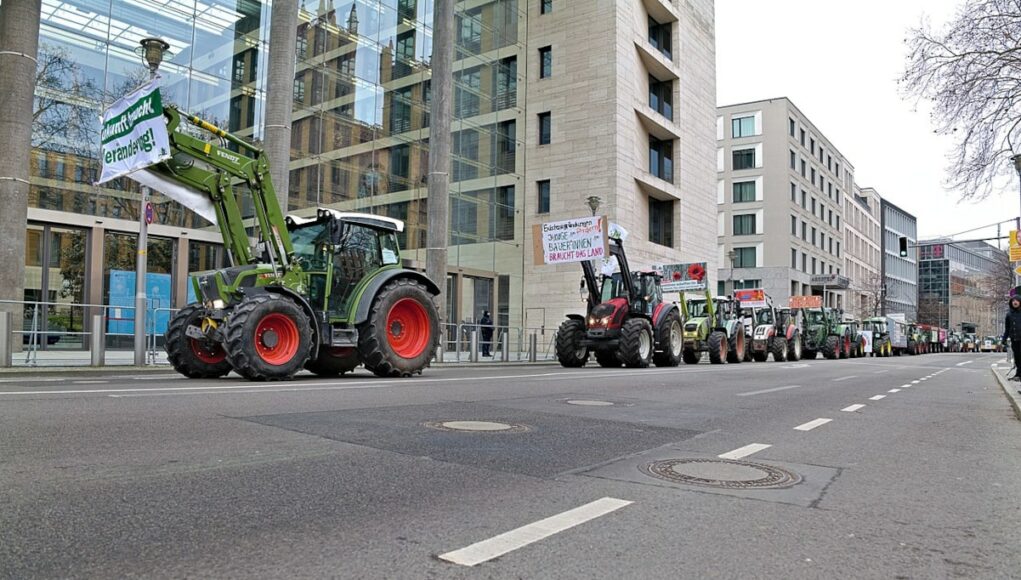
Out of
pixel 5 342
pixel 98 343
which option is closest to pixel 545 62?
pixel 98 343

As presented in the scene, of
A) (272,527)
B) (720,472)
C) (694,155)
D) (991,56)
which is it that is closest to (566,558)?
(272,527)

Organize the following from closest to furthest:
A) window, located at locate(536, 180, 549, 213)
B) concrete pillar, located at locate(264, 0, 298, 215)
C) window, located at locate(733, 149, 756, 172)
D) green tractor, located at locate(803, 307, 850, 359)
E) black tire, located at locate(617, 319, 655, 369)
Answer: concrete pillar, located at locate(264, 0, 298, 215) < black tire, located at locate(617, 319, 655, 369) < window, located at locate(536, 180, 549, 213) < green tractor, located at locate(803, 307, 850, 359) < window, located at locate(733, 149, 756, 172)

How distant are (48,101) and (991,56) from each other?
971 inches

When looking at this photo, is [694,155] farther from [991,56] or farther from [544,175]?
[991,56]

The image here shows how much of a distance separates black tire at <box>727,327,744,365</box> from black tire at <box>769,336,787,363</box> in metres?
4.15

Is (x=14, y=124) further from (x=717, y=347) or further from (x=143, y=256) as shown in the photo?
(x=717, y=347)

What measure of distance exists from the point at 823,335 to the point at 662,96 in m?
15.8

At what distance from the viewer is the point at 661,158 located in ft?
137

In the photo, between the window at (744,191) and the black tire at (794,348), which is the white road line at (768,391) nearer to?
the black tire at (794,348)

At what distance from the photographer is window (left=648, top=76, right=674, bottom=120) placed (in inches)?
1645

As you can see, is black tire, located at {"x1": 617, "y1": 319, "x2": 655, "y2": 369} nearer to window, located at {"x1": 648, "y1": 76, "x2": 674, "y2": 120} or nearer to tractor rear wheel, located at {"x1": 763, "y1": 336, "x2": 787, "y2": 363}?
tractor rear wheel, located at {"x1": 763, "y1": 336, "x2": 787, "y2": 363}

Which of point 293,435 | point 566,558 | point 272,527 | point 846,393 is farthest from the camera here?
point 846,393

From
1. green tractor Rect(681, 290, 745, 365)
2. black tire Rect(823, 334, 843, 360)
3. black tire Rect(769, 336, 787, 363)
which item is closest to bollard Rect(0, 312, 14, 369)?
green tractor Rect(681, 290, 745, 365)

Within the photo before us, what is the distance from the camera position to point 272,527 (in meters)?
3.32
